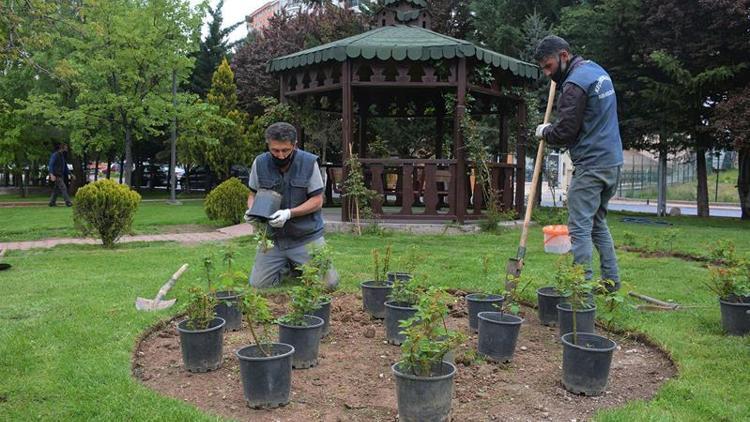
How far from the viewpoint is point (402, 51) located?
936cm

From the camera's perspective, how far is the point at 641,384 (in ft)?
10.6

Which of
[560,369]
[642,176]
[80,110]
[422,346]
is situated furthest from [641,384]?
[642,176]

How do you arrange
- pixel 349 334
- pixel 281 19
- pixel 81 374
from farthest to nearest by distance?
pixel 281 19 → pixel 349 334 → pixel 81 374

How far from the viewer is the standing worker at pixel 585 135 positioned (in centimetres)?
427

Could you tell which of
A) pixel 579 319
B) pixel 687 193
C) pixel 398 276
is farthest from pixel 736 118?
pixel 687 193

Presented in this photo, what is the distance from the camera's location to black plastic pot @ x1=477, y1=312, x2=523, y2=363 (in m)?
3.49

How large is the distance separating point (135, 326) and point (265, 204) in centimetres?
124

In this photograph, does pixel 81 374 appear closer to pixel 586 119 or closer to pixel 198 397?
pixel 198 397

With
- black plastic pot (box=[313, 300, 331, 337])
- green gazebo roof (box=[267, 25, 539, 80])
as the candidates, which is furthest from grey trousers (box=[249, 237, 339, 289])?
green gazebo roof (box=[267, 25, 539, 80])

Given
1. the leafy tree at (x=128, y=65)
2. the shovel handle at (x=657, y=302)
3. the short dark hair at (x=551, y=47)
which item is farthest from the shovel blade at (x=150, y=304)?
the leafy tree at (x=128, y=65)

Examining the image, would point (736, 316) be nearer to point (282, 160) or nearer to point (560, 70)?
point (560, 70)

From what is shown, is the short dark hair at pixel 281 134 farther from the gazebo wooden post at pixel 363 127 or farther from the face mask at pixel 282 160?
the gazebo wooden post at pixel 363 127

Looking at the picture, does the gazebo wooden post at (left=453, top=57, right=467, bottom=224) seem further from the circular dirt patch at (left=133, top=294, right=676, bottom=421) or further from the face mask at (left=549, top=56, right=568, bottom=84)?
the circular dirt patch at (left=133, top=294, right=676, bottom=421)

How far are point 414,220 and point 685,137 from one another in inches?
340
